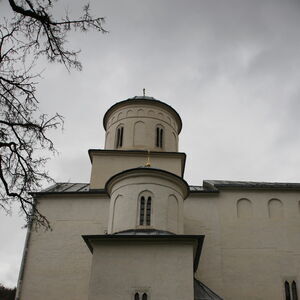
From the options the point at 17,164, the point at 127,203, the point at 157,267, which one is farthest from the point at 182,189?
the point at 17,164

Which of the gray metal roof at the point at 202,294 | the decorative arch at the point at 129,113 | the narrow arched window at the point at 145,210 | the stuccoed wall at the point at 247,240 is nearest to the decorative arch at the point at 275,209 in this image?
the stuccoed wall at the point at 247,240

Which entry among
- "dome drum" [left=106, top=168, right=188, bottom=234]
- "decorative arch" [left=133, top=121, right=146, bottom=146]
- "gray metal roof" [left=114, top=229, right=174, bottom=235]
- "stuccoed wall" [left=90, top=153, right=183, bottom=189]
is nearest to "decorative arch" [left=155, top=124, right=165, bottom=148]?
"decorative arch" [left=133, top=121, right=146, bottom=146]

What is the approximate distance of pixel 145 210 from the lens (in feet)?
47.9

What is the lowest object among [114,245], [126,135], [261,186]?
[114,245]

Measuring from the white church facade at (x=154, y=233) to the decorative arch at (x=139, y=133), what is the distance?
0.19 ft

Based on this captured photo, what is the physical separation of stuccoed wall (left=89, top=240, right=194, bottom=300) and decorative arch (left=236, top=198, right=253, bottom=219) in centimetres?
670

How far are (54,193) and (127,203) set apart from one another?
5499 millimetres

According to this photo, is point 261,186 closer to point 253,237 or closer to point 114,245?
point 253,237

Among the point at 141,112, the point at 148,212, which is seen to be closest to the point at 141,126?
the point at 141,112

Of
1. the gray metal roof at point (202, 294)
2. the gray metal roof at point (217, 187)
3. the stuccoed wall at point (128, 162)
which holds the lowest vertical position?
the gray metal roof at point (202, 294)

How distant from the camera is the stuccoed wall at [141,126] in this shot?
21750 mm

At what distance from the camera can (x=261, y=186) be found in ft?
64.2

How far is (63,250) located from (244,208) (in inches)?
345

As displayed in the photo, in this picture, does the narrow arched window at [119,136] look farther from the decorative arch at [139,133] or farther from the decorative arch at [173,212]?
the decorative arch at [173,212]
